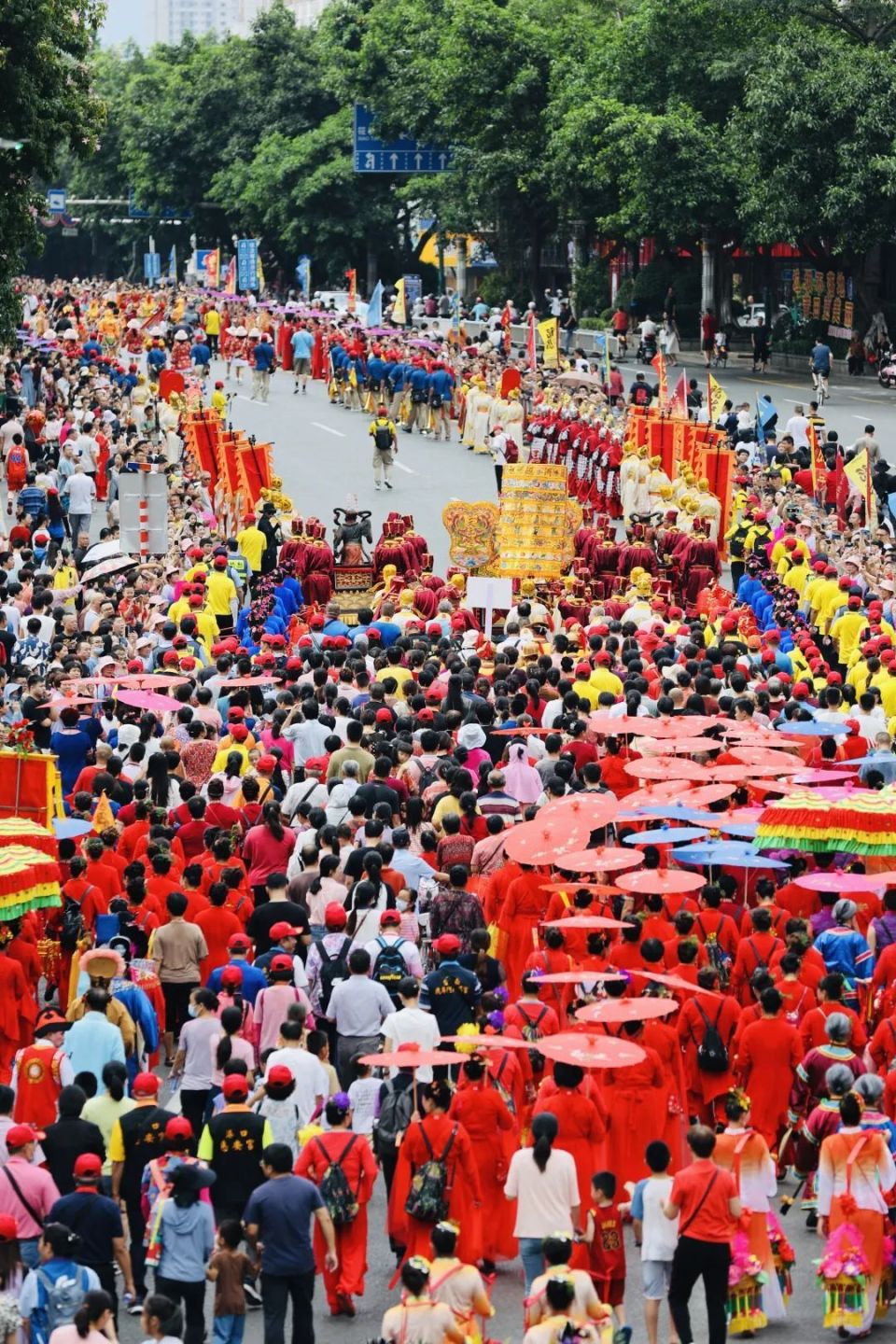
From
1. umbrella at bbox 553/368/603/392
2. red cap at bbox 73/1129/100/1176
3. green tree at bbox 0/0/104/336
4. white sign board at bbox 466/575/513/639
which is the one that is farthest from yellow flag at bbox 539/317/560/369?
red cap at bbox 73/1129/100/1176

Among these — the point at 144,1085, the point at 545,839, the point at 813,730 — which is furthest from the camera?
the point at 813,730

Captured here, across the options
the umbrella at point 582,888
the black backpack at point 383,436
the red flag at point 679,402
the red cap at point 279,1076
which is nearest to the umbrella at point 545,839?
the umbrella at point 582,888

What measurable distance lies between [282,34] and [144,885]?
71.0 meters

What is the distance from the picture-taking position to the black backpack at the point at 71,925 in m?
13.9

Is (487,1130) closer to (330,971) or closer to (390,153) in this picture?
(330,971)

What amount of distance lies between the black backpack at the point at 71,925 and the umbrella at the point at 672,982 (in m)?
3.52

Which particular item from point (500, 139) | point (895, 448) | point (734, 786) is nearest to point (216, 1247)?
point (734, 786)

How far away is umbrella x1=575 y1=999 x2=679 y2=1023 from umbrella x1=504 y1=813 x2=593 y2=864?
90.0 inches

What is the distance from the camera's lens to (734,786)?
49.1 feet

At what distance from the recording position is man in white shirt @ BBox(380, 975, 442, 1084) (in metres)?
11.8

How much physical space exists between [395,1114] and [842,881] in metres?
3.13

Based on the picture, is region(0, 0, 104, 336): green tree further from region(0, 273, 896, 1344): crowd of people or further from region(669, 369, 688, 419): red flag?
region(0, 273, 896, 1344): crowd of people

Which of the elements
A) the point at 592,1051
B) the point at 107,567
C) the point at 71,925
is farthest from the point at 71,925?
the point at 107,567

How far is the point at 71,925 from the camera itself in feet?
45.8
